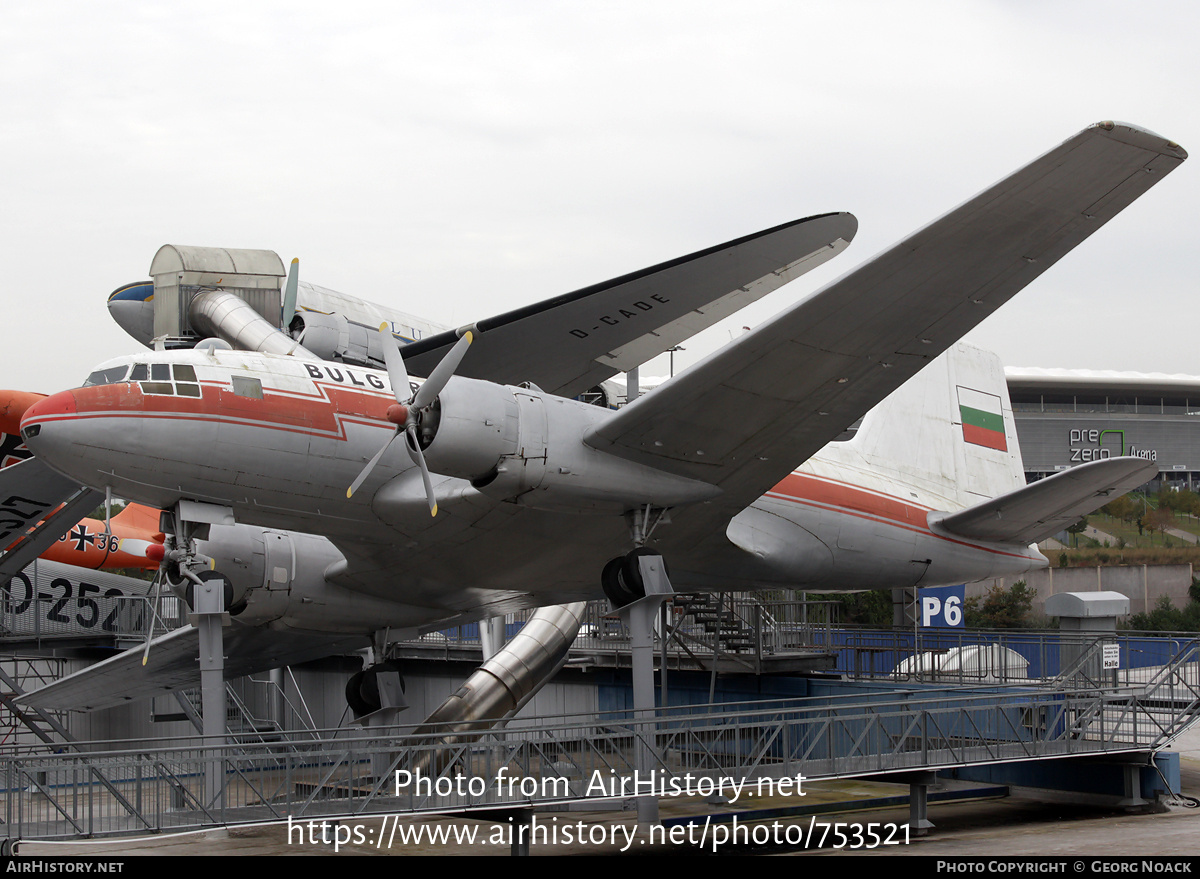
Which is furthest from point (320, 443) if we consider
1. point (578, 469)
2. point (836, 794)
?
point (836, 794)

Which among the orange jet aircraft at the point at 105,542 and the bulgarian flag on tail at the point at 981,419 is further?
the orange jet aircraft at the point at 105,542

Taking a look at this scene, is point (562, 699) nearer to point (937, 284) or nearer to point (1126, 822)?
point (1126, 822)

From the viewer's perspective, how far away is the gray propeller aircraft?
13.2 m

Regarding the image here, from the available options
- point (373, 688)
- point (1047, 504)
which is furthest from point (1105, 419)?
point (373, 688)

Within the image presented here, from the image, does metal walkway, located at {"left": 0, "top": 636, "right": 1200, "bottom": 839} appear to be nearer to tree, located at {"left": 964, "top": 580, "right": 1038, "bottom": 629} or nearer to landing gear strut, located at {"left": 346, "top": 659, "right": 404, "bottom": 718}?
landing gear strut, located at {"left": 346, "top": 659, "right": 404, "bottom": 718}

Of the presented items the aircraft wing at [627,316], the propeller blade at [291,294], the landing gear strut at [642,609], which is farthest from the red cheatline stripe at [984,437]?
the propeller blade at [291,294]

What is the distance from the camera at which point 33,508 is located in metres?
20.9

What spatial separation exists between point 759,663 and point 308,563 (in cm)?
911

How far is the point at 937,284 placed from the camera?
523 inches

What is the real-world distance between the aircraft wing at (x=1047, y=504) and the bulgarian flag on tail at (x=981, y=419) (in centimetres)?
263

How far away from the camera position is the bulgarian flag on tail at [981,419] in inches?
874

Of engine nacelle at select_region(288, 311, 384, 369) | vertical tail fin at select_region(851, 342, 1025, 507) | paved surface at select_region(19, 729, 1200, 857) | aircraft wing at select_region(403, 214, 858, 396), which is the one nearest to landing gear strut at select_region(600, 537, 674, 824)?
paved surface at select_region(19, 729, 1200, 857)

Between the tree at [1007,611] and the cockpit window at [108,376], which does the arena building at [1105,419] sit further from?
the cockpit window at [108,376]

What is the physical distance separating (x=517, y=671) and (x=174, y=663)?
708cm
